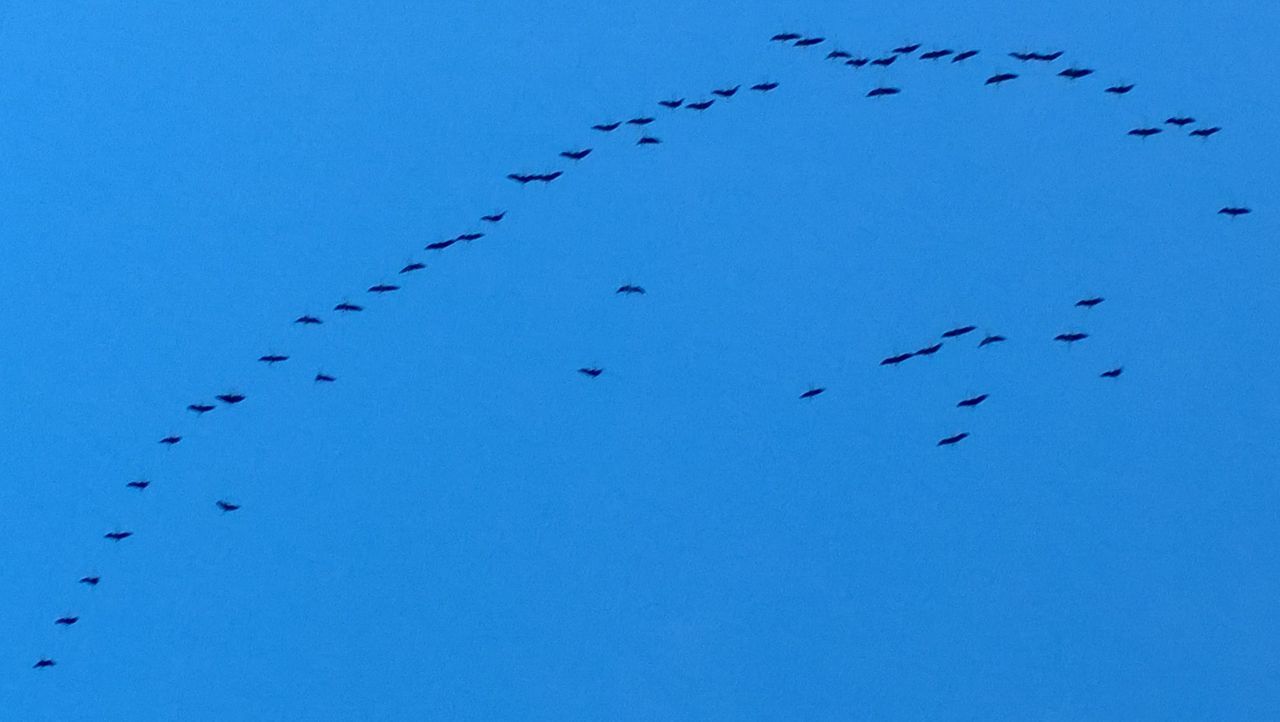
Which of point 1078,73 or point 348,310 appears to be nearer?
point 1078,73

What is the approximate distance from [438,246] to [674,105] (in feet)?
7.15

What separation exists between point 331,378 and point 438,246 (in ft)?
4.44

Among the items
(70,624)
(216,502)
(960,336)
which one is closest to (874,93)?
(960,336)

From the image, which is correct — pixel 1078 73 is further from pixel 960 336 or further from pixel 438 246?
pixel 438 246

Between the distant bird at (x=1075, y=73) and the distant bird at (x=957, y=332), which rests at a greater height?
the distant bird at (x=1075, y=73)

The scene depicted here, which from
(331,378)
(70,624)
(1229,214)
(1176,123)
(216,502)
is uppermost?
(1176,123)

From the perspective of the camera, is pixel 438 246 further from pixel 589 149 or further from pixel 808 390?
pixel 808 390

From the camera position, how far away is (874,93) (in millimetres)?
11062

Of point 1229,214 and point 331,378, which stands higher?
point 1229,214

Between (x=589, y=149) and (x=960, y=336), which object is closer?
(x=960, y=336)

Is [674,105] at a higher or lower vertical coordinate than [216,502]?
higher

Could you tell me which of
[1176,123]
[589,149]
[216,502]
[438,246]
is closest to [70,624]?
[216,502]

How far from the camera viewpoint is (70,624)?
37.4ft

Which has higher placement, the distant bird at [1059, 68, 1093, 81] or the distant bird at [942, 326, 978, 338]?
the distant bird at [1059, 68, 1093, 81]
